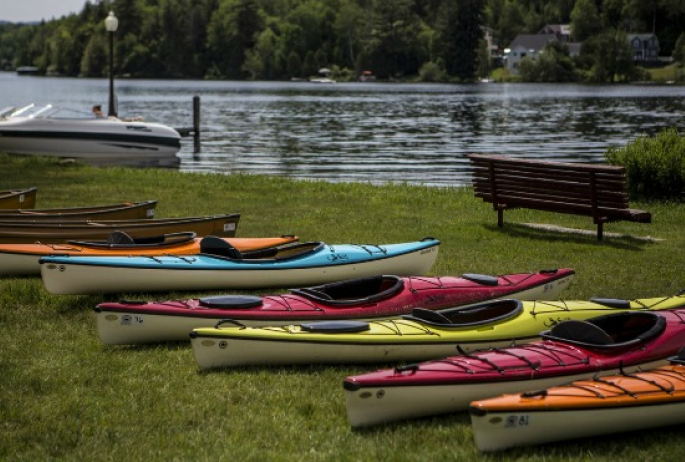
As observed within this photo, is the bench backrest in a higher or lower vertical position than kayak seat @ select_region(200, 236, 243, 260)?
higher

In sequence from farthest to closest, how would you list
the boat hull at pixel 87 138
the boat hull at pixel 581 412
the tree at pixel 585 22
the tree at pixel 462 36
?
the tree at pixel 462 36, the tree at pixel 585 22, the boat hull at pixel 87 138, the boat hull at pixel 581 412

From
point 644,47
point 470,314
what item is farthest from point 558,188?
point 644,47

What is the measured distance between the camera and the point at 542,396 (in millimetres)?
6637

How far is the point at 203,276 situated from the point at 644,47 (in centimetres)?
17044

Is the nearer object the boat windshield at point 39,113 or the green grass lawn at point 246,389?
the green grass lawn at point 246,389

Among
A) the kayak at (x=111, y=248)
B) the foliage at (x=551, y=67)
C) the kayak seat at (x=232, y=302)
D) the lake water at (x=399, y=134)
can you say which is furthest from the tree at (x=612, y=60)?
the kayak seat at (x=232, y=302)

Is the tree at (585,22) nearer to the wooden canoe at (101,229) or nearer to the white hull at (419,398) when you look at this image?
the wooden canoe at (101,229)

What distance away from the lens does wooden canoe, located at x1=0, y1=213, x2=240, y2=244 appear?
41.1 feet

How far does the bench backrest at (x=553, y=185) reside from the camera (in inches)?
561

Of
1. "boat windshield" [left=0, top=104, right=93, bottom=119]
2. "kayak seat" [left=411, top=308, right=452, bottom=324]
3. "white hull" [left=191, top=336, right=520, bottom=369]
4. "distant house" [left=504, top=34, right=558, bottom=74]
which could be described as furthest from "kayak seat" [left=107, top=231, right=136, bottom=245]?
"distant house" [left=504, top=34, right=558, bottom=74]

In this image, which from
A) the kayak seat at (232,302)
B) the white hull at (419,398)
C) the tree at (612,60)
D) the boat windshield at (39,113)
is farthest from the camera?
the tree at (612,60)

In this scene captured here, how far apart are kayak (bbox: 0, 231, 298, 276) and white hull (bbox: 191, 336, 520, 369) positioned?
3.23 meters

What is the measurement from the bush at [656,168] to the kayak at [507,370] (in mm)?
11600

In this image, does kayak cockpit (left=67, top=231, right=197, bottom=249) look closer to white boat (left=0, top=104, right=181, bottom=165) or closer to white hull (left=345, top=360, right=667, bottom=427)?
white hull (left=345, top=360, right=667, bottom=427)
